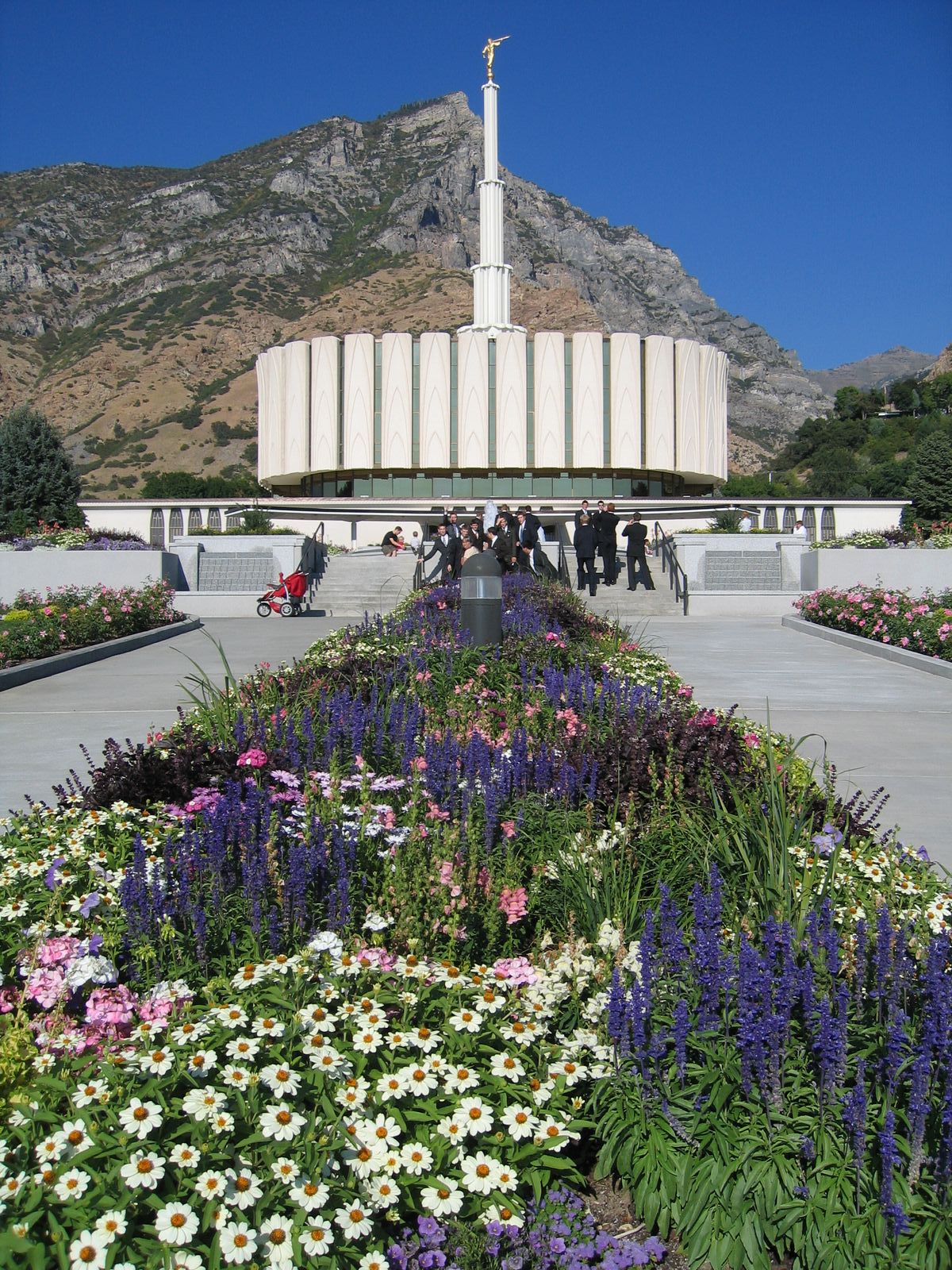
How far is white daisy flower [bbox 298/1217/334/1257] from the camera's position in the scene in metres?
1.84

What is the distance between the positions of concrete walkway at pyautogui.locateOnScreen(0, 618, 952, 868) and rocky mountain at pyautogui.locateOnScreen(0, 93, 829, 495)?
2866 inches

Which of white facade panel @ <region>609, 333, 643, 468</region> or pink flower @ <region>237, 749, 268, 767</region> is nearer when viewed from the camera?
pink flower @ <region>237, 749, 268, 767</region>

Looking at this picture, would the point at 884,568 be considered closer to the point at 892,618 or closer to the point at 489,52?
the point at 892,618

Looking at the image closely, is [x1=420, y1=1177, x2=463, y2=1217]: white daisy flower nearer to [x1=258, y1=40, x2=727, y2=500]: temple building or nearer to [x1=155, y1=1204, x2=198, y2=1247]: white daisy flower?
[x1=155, y1=1204, x2=198, y2=1247]: white daisy flower

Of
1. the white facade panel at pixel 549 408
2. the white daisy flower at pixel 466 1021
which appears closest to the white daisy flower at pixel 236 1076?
the white daisy flower at pixel 466 1021

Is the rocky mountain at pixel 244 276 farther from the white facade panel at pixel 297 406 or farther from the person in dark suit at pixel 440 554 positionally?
the person in dark suit at pixel 440 554

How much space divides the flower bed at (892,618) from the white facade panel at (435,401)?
34.0 metres

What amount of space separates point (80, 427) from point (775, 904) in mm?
94157

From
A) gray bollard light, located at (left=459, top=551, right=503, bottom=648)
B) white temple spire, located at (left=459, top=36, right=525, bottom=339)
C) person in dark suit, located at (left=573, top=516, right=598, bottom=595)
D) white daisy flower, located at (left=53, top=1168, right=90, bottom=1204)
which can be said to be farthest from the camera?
white temple spire, located at (left=459, top=36, right=525, bottom=339)

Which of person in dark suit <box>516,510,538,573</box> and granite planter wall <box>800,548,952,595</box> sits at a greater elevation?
person in dark suit <box>516,510,538,573</box>

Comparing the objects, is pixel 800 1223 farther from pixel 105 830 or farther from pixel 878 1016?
pixel 105 830

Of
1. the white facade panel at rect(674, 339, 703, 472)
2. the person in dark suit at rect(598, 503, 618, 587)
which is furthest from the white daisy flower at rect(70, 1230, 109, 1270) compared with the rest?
the white facade panel at rect(674, 339, 703, 472)

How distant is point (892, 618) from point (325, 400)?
132 ft

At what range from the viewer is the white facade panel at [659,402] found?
49031 mm
